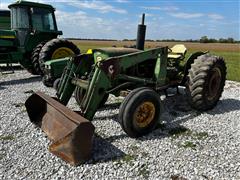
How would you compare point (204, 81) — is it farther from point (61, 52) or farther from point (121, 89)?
point (61, 52)

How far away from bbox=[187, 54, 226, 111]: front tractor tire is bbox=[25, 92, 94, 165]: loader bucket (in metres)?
3.17

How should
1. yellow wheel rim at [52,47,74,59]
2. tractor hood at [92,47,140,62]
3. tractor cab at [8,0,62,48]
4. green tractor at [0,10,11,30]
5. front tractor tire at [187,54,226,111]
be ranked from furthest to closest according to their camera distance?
green tractor at [0,10,11,30], tractor cab at [8,0,62,48], yellow wheel rim at [52,47,74,59], front tractor tire at [187,54,226,111], tractor hood at [92,47,140,62]

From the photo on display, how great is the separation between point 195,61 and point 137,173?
370 cm

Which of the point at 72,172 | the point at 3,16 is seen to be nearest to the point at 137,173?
the point at 72,172

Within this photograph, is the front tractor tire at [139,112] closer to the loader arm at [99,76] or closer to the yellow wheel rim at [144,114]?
the yellow wheel rim at [144,114]

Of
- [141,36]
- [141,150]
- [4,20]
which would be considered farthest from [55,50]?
[141,150]

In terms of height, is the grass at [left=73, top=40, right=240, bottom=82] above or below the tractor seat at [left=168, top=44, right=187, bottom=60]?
below

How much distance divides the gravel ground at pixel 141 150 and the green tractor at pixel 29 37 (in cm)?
439

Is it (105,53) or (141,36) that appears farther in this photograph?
(141,36)

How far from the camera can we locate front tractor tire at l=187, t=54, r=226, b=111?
6.62m

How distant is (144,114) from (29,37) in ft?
25.5

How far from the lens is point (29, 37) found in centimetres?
1155

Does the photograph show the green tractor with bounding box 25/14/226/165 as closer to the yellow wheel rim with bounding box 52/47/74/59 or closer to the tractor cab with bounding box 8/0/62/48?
the yellow wheel rim with bounding box 52/47/74/59

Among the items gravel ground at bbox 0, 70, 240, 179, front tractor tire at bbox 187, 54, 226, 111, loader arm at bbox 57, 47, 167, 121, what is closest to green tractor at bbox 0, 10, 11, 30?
gravel ground at bbox 0, 70, 240, 179
